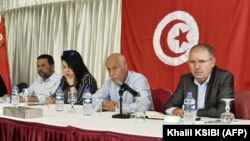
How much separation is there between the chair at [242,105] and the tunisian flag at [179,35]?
1.08 metres

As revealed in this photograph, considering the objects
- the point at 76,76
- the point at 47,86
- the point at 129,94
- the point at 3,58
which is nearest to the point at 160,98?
the point at 129,94

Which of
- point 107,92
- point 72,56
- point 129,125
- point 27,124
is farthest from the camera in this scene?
point 72,56

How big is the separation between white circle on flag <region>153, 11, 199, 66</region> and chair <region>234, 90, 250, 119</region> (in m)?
1.54

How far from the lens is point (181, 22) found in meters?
4.82

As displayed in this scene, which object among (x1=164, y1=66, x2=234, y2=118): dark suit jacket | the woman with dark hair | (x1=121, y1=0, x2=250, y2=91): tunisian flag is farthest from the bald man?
(x1=121, y1=0, x2=250, y2=91): tunisian flag

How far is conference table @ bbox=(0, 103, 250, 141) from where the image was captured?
226 cm

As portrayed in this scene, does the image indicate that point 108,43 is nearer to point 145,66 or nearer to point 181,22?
point 145,66

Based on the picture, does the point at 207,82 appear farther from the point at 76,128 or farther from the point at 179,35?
the point at 179,35

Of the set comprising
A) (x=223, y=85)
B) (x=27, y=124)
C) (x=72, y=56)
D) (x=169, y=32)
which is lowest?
(x=27, y=124)

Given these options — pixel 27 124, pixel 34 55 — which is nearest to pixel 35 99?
pixel 27 124

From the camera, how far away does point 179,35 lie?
4.88 metres

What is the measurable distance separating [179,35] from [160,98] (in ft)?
4.38

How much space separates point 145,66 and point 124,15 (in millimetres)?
758

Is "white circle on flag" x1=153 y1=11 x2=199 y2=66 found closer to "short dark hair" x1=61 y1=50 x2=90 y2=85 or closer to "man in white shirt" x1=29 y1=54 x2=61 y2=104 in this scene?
"short dark hair" x1=61 y1=50 x2=90 y2=85
